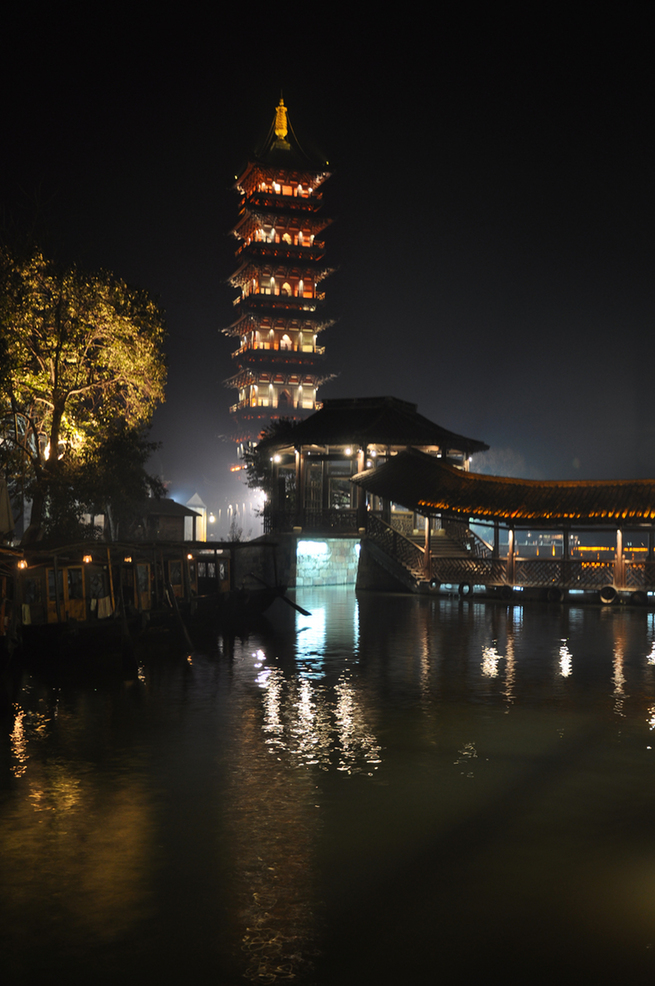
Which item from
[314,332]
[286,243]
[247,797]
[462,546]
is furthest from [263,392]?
[247,797]

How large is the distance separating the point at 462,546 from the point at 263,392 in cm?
4912

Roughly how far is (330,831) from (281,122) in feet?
289

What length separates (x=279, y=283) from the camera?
8206 cm

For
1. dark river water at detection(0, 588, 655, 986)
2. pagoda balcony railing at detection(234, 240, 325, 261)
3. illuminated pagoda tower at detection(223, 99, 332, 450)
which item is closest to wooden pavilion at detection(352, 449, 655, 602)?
dark river water at detection(0, 588, 655, 986)

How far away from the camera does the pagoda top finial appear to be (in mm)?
84625

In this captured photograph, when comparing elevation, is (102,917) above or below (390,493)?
below

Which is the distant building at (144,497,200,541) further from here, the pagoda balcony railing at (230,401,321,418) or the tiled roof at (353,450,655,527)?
the pagoda balcony railing at (230,401,321,418)

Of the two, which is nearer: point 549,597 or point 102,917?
point 102,917

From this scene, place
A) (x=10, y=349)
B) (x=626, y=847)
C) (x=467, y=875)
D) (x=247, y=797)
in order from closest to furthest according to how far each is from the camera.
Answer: (x=467, y=875) < (x=626, y=847) < (x=247, y=797) < (x=10, y=349)

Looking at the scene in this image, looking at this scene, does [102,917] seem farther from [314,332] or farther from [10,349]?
[314,332]

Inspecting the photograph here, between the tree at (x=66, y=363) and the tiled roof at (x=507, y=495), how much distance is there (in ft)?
39.8

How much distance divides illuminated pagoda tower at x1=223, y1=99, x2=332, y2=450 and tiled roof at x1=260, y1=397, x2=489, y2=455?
37.9 meters

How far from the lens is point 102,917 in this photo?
5.26 metres

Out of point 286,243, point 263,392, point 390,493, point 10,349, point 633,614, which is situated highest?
point 286,243
